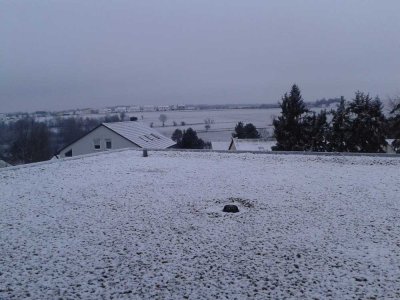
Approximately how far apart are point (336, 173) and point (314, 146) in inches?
559

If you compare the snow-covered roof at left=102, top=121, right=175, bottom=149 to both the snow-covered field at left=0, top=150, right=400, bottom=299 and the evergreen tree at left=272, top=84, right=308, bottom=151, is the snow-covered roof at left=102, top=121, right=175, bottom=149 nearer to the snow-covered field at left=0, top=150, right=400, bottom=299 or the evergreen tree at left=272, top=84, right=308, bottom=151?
the evergreen tree at left=272, top=84, right=308, bottom=151

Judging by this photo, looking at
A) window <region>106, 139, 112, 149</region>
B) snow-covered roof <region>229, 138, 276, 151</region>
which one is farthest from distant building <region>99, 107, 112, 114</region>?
snow-covered roof <region>229, 138, 276, 151</region>

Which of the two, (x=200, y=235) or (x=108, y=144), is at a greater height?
(x=108, y=144)

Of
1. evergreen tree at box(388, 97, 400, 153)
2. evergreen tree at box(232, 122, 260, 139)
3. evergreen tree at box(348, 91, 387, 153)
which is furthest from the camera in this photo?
evergreen tree at box(232, 122, 260, 139)

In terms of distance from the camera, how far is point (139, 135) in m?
28.6

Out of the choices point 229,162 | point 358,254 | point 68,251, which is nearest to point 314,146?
point 229,162

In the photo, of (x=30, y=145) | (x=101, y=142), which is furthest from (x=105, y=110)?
(x=101, y=142)

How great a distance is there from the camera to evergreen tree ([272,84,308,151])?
2634 cm

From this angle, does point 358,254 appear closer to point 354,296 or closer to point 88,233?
point 354,296

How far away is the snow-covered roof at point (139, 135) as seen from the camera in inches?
1065

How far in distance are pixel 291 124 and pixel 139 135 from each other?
1289 centimetres

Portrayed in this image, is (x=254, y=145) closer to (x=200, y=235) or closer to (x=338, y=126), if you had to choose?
(x=338, y=126)

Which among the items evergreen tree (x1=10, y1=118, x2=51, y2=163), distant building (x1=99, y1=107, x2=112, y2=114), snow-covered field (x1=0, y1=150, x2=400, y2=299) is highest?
distant building (x1=99, y1=107, x2=112, y2=114)

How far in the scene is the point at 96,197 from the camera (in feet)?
30.6
